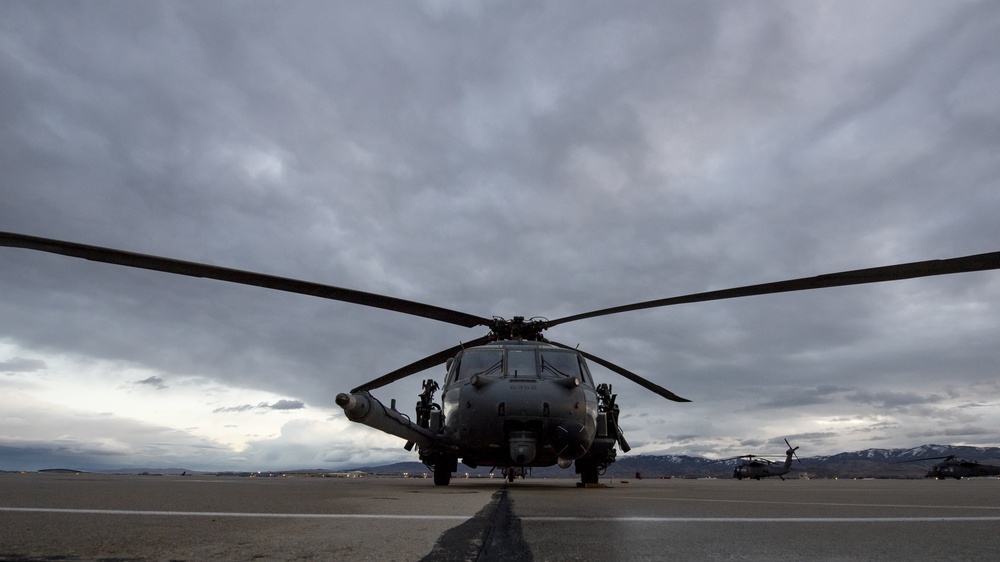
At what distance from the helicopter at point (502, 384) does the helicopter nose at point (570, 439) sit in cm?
2

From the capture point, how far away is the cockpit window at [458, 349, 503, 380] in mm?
12492

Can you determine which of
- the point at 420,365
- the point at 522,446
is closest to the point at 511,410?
the point at 522,446

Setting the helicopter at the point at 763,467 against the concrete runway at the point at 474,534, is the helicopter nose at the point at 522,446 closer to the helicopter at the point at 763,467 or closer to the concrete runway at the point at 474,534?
the concrete runway at the point at 474,534

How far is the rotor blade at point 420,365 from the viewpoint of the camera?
13.9 meters

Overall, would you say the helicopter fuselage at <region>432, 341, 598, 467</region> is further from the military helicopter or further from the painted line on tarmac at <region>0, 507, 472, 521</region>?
the military helicopter

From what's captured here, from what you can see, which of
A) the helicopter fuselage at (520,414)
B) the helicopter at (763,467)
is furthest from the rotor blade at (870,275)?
the helicopter at (763,467)

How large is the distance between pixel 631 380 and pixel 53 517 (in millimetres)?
12443

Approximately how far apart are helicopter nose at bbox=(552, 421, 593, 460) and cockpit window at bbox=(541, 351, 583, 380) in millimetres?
1170

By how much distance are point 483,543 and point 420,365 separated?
1148 cm

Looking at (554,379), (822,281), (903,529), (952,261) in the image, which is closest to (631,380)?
(554,379)

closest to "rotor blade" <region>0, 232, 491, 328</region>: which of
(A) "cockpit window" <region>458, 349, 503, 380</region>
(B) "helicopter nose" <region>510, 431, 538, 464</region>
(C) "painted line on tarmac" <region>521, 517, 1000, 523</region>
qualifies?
(A) "cockpit window" <region>458, 349, 503, 380</region>

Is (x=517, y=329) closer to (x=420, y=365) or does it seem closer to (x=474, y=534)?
(x=420, y=365)

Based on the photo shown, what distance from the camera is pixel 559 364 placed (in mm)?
12812

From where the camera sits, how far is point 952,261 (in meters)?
6.67
